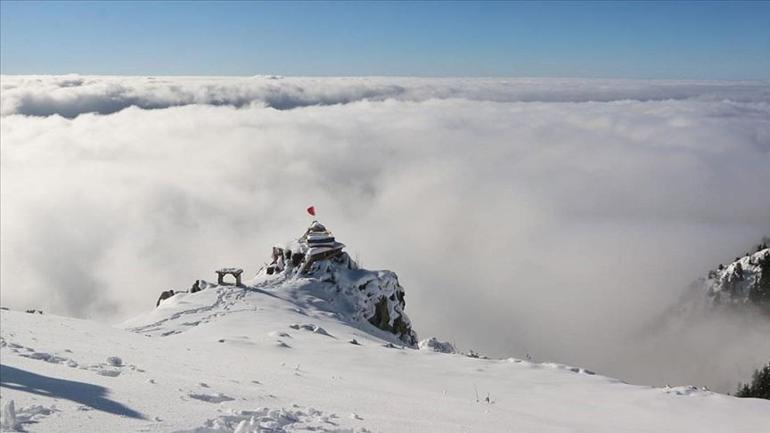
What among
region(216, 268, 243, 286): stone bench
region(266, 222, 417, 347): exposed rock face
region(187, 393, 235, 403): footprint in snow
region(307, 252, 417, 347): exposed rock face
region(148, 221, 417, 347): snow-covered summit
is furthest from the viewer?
region(307, 252, 417, 347): exposed rock face

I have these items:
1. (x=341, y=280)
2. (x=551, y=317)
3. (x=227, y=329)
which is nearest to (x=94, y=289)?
(x=551, y=317)

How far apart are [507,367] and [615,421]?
5970mm

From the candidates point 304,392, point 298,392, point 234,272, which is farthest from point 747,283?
point 298,392

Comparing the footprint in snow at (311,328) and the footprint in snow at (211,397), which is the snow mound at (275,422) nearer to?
the footprint in snow at (211,397)

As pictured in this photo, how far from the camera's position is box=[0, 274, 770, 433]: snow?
22.8 ft

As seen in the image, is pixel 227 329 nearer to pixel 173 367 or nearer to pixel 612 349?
pixel 173 367

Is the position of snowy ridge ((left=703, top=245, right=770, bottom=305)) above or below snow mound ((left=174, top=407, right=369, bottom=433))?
below

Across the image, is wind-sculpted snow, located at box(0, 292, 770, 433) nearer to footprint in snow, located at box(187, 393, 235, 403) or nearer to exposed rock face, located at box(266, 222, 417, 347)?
footprint in snow, located at box(187, 393, 235, 403)

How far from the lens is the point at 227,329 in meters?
24.6

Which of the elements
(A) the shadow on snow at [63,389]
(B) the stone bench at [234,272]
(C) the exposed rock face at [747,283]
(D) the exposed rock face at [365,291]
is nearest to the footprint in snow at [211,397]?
(A) the shadow on snow at [63,389]

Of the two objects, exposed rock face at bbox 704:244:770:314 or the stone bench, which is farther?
exposed rock face at bbox 704:244:770:314

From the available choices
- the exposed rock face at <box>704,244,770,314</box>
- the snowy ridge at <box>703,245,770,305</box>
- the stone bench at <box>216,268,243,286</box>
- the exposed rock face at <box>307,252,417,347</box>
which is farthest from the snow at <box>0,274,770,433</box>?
the snowy ridge at <box>703,245,770,305</box>

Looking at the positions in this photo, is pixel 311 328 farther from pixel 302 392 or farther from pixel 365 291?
pixel 302 392

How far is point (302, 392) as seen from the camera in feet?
33.5
